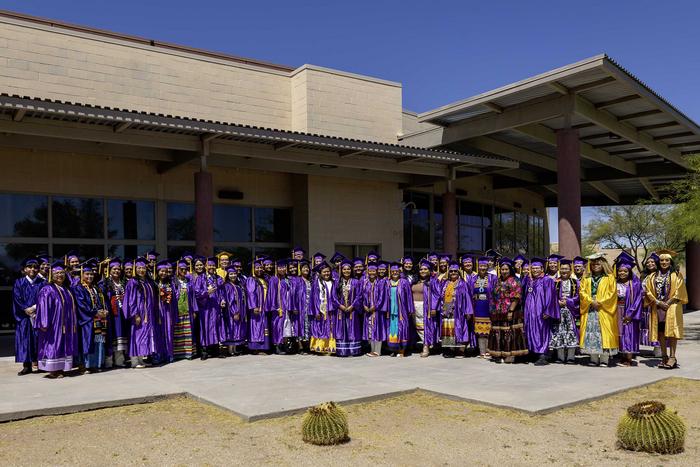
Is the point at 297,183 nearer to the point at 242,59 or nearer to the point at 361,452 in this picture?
the point at 242,59

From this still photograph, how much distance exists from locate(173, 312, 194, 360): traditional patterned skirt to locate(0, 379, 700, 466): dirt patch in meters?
3.43

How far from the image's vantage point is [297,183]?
1820cm

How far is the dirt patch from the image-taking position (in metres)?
5.67

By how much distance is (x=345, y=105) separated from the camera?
19.3 meters

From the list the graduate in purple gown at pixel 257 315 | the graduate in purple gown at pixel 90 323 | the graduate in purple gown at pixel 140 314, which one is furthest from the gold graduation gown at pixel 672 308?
the graduate in purple gown at pixel 90 323

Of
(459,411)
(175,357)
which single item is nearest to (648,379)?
(459,411)

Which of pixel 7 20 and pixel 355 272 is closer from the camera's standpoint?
pixel 355 272

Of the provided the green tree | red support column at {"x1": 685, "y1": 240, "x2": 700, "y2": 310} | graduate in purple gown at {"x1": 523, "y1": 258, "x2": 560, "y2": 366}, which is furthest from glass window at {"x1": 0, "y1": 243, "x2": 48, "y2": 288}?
the green tree

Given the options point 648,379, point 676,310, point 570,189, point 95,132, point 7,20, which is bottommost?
point 648,379

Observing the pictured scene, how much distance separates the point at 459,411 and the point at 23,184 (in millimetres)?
11099

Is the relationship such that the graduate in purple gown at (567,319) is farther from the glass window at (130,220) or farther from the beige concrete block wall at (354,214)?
the glass window at (130,220)

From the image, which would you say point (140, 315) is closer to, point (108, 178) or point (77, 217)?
point (77, 217)

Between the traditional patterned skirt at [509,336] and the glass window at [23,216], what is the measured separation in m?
10.0

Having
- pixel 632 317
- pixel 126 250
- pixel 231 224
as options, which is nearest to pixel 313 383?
pixel 632 317
